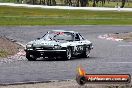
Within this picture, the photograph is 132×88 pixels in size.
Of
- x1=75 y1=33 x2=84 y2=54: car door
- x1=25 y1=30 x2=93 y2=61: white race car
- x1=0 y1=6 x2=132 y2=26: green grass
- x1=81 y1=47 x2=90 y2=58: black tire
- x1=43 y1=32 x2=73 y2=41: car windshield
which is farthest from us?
x1=0 y1=6 x2=132 y2=26: green grass

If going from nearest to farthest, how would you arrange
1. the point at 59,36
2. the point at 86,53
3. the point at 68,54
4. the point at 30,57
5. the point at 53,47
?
the point at 53,47 < the point at 30,57 < the point at 68,54 < the point at 59,36 < the point at 86,53

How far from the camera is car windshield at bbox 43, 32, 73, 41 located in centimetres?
2092

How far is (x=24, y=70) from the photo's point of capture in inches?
632

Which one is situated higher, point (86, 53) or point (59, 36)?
point (59, 36)

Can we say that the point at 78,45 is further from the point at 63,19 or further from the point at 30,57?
the point at 63,19

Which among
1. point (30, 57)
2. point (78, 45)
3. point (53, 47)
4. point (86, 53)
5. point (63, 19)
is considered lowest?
point (63, 19)

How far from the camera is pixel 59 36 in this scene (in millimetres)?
21156

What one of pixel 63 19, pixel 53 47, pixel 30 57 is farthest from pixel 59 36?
pixel 63 19

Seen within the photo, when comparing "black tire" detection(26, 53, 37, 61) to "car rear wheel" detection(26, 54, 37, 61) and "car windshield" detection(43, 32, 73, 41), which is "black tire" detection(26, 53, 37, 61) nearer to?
"car rear wheel" detection(26, 54, 37, 61)

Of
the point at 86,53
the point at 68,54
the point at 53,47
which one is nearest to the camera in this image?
the point at 53,47

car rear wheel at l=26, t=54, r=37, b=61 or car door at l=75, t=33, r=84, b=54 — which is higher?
car door at l=75, t=33, r=84, b=54

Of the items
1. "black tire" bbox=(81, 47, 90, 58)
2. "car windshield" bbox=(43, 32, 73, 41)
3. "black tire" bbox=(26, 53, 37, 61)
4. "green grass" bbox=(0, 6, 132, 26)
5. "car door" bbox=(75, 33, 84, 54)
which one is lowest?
"green grass" bbox=(0, 6, 132, 26)

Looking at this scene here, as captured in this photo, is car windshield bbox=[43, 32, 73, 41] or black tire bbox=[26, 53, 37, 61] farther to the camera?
car windshield bbox=[43, 32, 73, 41]

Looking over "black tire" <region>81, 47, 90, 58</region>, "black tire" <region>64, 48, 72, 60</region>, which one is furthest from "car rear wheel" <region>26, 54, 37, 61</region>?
"black tire" <region>81, 47, 90, 58</region>
